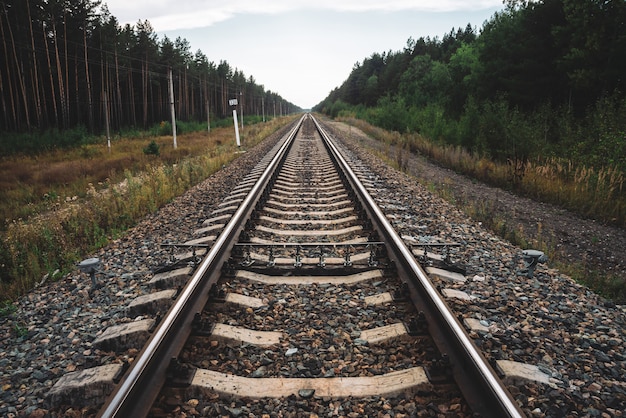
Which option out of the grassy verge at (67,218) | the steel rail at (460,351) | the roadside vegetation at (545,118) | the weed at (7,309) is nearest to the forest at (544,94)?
the roadside vegetation at (545,118)

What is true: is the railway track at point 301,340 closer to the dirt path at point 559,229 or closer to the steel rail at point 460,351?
the steel rail at point 460,351

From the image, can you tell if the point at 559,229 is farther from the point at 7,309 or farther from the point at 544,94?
the point at 544,94

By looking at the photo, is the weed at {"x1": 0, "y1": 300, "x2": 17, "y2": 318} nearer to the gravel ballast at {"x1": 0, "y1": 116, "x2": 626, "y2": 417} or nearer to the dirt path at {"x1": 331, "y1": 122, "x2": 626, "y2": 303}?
the gravel ballast at {"x1": 0, "y1": 116, "x2": 626, "y2": 417}

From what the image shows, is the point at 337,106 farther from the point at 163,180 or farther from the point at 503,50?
the point at 163,180

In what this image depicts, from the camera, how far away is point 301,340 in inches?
100

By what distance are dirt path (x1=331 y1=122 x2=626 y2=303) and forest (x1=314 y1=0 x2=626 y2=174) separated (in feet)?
5.79

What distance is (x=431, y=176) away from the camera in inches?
413

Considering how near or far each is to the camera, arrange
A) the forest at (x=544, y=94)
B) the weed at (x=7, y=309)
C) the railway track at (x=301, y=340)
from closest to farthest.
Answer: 1. the railway track at (x=301, y=340)
2. the weed at (x=7, y=309)
3. the forest at (x=544, y=94)

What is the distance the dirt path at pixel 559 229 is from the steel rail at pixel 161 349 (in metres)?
3.96

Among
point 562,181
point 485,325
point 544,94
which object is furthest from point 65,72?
point 485,325

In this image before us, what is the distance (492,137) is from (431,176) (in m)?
2.89

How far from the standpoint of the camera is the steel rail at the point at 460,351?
1.76 meters

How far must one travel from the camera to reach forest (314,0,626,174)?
1012 centimetres

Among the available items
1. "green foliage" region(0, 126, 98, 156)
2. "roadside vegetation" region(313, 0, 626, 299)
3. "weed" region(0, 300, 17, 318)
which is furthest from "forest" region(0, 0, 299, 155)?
"weed" region(0, 300, 17, 318)
